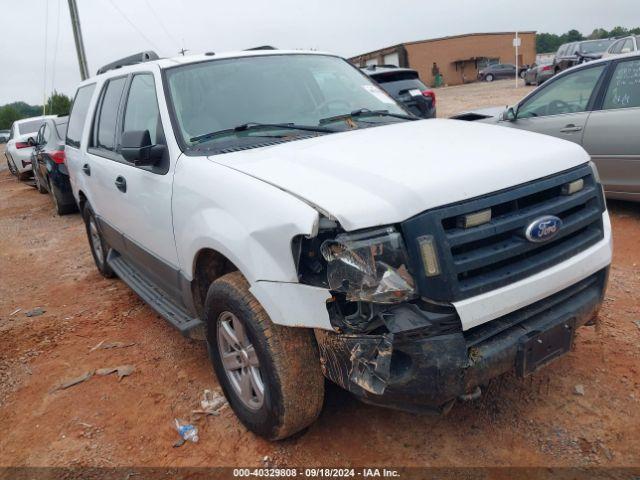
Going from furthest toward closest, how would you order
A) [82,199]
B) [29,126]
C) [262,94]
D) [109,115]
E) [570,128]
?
[29,126] < [570,128] < [82,199] < [109,115] < [262,94]

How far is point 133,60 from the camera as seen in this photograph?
470 centimetres

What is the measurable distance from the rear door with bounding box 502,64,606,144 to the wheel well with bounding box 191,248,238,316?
442 centimetres

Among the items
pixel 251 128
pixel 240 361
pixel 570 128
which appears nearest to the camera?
pixel 240 361

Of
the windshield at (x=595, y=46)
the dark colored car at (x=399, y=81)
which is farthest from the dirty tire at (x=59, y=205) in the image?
the windshield at (x=595, y=46)

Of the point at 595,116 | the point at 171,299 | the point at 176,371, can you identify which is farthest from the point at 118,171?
the point at 595,116

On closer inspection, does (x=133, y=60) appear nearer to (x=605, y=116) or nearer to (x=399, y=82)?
(x=605, y=116)

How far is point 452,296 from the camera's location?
212cm

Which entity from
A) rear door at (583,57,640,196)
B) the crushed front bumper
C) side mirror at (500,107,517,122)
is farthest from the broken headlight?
side mirror at (500,107,517,122)

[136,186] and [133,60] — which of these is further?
[133,60]

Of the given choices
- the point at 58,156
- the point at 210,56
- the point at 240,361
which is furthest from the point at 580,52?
the point at 240,361

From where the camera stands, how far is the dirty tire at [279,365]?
2373mm

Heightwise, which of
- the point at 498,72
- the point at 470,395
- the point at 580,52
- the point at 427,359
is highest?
the point at 580,52

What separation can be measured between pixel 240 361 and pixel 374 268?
41.1 inches

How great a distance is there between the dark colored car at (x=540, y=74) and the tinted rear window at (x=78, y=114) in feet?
70.3
